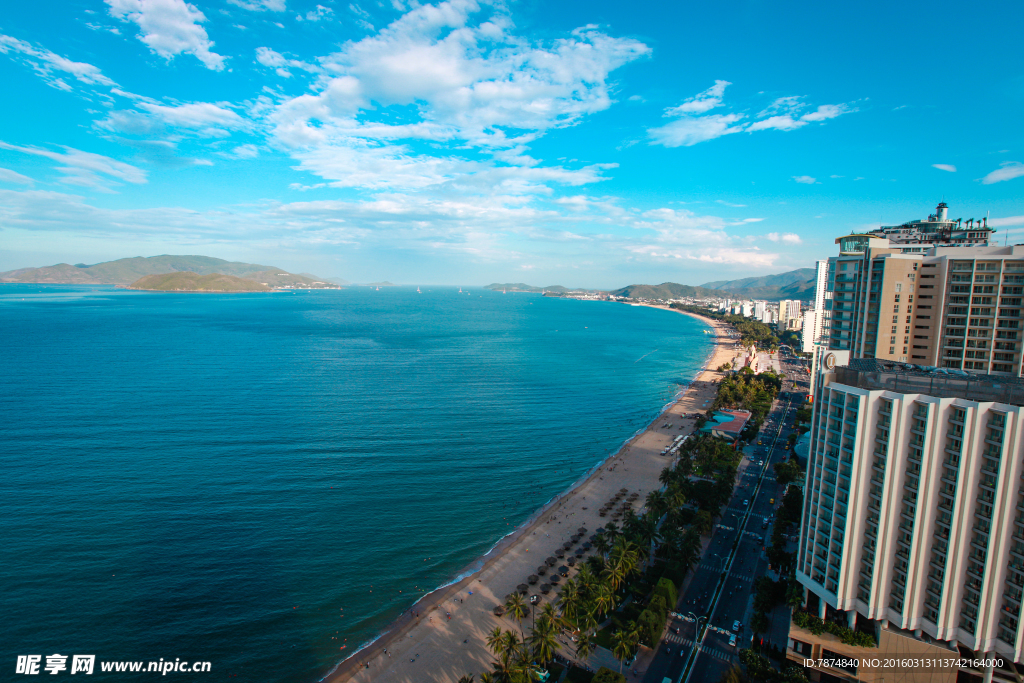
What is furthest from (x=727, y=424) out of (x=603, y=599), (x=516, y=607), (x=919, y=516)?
(x=516, y=607)

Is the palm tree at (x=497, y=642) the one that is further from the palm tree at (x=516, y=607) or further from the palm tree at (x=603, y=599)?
the palm tree at (x=603, y=599)

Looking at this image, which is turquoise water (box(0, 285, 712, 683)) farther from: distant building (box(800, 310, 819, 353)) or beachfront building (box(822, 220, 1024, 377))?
distant building (box(800, 310, 819, 353))

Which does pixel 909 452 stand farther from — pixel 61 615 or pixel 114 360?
pixel 114 360

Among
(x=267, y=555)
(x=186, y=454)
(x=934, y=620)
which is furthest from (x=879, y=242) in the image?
(x=186, y=454)

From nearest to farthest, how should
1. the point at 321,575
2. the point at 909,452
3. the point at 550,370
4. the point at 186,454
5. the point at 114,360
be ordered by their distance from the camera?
the point at 909,452, the point at 321,575, the point at 186,454, the point at 114,360, the point at 550,370

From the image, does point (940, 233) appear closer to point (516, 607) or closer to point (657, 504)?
point (657, 504)

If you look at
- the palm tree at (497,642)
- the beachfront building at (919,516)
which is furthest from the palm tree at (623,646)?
the beachfront building at (919,516)
